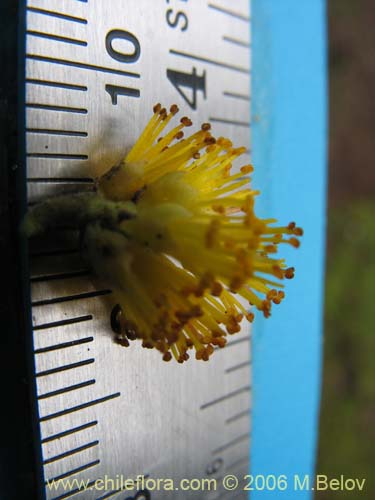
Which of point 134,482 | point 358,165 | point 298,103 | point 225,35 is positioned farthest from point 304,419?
point 358,165

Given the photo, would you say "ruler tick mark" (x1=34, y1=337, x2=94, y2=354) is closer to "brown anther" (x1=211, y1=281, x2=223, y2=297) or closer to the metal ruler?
the metal ruler

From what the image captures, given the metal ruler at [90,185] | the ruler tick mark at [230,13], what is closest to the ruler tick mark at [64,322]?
the metal ruler at [90,185]

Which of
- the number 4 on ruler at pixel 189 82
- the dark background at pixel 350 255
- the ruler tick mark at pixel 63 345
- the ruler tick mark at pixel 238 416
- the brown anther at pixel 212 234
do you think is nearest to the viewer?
the brown anther at pixel 212 234

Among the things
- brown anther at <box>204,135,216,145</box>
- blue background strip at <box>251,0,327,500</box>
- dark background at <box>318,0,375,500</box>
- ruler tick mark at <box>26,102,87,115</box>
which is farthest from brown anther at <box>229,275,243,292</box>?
dark background at <box>318,0,375,500</box>

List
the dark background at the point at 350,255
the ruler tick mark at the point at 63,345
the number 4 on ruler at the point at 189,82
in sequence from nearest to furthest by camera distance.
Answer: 1. the ruler tick mark at the point at 63,345
2. the number 4 on ruler at the point at 189,82
3. the dark background at the point at 350,255

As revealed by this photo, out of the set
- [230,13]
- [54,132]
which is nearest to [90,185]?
[54,132]

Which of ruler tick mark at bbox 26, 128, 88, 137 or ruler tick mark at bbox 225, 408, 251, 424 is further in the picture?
Result: ruler tick mark at bbox 225, 408, 251, 424

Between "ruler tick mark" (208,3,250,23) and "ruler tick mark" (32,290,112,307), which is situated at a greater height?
"ruler tick mark" (208,3,250,23)

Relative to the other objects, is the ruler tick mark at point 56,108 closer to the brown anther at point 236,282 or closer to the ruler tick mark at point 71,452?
the brown anther at point 236,282
